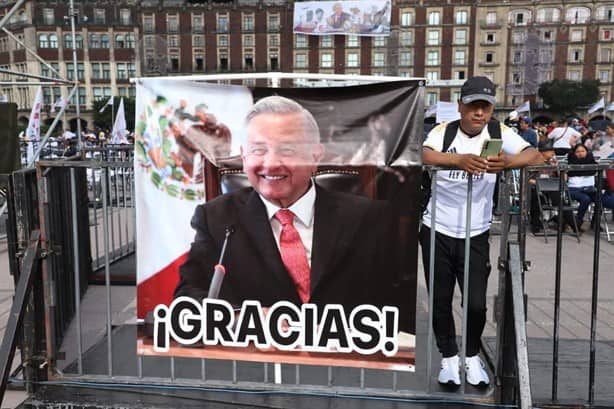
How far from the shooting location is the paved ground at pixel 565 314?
10.9 feet

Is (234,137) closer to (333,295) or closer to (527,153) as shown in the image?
(333,295)

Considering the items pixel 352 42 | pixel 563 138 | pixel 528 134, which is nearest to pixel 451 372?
pixel 528 134

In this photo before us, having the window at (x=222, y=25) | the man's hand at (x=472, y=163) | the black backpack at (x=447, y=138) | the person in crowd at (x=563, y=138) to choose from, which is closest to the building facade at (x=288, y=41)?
the window at (x=222, y=25)

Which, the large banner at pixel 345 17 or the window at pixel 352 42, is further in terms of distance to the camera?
the window at pixel 352 42

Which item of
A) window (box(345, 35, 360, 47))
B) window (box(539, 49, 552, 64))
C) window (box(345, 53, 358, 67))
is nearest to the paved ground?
window (box(539, 49, 552, 64))

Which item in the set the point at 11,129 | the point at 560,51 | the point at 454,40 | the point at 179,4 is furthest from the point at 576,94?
the point at 11,129

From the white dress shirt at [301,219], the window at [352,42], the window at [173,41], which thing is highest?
the window at [173,41]

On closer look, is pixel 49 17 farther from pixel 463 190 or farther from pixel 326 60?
pixel 463 190

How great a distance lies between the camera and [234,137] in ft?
9.06

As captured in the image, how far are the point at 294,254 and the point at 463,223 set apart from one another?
99 cm

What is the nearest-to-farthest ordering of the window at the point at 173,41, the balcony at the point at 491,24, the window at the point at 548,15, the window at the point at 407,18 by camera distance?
the balcony at the point at 491,24
the window at the point at 548,15
the window at the point at 407,18
the window at the point at 173,41

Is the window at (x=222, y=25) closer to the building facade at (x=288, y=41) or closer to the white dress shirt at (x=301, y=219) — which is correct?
the building facade at (x=288, y=41)

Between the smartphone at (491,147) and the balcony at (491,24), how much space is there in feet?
244

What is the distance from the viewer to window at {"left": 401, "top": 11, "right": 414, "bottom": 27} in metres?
70.9
